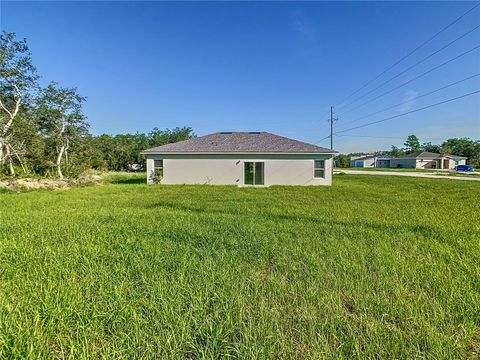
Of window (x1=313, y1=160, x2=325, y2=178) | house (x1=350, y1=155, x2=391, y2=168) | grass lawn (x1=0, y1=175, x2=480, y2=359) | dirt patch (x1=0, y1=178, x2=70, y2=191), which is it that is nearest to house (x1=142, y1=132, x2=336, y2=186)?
window (x1=313, y1=160, x2=325, y2=178)

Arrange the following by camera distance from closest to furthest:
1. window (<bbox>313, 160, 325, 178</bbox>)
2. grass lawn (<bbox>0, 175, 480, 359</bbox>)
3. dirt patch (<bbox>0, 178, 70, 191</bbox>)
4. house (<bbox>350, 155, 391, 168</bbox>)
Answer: grass lawn (<bbox>0, 175, 480, 359</bbox>) → dirt patch (<bbox>0, 178, 70, 191</bbox>) → window (<bbox>313, 160, 325, 178</bbox>) → house (<bbox>350, 155, 391, 168</bbox>)

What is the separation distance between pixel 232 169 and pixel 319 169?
21.4ft

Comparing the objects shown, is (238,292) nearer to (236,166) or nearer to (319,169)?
(236,166)

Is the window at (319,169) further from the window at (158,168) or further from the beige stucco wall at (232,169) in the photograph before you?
the window at (158,168)

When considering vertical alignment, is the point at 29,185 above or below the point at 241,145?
below

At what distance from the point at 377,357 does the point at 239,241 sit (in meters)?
2.96

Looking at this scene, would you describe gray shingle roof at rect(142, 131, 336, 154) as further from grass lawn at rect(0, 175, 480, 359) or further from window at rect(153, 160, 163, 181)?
grass lawn at rect(0, 175, 480, 359)

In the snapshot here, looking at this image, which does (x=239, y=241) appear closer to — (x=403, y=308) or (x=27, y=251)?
(x=403, y=308)

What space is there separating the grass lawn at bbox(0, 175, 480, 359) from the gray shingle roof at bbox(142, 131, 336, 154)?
38.0 ft

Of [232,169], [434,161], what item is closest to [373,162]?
[434,161]

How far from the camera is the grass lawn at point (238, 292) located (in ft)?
6.61

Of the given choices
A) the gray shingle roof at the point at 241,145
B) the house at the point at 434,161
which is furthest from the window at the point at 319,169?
the house at the point at 434,161

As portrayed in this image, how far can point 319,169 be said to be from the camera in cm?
1705

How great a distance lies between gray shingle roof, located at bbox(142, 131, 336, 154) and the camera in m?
16.7
